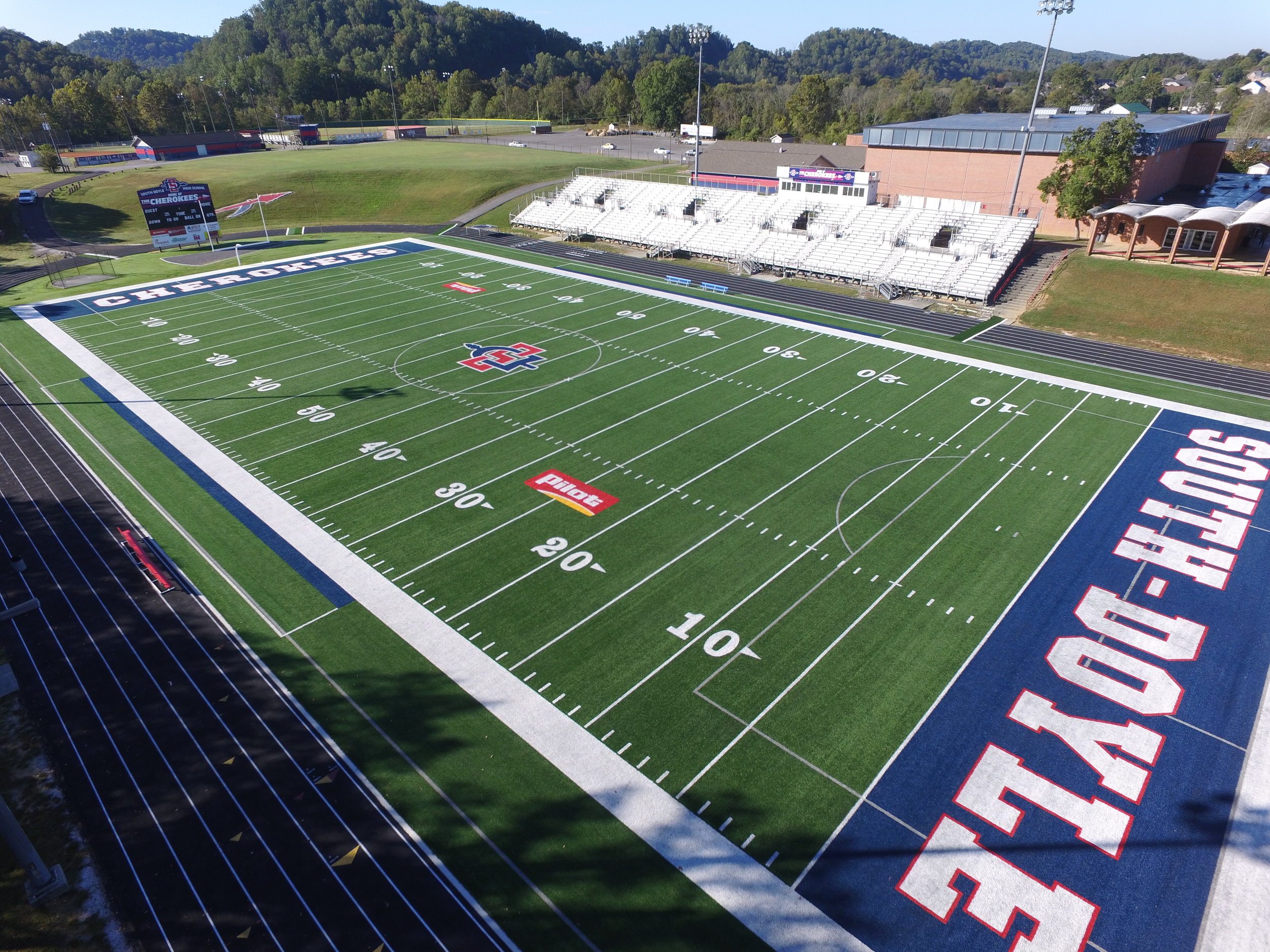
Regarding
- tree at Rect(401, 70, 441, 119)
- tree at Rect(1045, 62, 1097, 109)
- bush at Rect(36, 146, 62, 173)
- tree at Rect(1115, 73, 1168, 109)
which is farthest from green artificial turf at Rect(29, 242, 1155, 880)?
tree at Rect(1045, 62, 1097, 109)

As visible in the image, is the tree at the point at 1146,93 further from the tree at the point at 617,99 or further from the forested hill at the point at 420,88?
the tree at the point at 617,99

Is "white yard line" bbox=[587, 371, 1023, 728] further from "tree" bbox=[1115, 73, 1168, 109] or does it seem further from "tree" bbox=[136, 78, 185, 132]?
"tree" bbox=[1115, 73, 1168, 109]

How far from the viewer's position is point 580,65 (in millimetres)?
182500

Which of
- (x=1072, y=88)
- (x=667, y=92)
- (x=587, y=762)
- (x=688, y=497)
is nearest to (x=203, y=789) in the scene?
(x=587, y=762)

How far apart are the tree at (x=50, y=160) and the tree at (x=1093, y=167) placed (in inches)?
3938

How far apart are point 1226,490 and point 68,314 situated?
5053cm

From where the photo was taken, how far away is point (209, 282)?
4188cm

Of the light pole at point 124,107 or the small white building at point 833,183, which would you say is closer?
the small white building at point 833,183

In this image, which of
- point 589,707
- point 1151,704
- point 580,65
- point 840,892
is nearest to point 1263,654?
point 1151,704

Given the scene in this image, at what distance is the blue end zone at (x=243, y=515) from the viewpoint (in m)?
16.5

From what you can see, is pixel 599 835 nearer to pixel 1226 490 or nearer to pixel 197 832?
pixel 197 832

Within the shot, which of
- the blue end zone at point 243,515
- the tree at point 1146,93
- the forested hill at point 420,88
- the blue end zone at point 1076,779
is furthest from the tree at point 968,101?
the blue end zone at point 243,515

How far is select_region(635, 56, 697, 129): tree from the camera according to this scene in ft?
370

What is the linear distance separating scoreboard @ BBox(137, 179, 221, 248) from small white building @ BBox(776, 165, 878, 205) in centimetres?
4141
